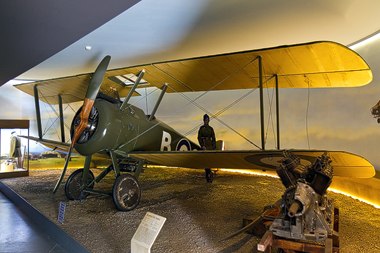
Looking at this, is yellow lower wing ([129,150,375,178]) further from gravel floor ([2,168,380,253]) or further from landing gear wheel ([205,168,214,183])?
landing gear wheel ([205,168,214,183])

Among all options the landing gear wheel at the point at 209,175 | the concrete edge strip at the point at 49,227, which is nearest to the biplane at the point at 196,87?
the concrete edge strip at the point at 49,227

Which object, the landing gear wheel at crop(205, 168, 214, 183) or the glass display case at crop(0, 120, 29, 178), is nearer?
the landing gear wheel at crop(205, 168, 214, 183)

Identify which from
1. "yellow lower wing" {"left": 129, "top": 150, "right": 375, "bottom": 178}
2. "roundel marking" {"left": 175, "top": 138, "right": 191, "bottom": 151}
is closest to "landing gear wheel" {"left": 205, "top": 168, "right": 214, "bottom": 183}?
"roundel marking" {"left": 175, "top": 138, "right": 191, "bottom": 151}

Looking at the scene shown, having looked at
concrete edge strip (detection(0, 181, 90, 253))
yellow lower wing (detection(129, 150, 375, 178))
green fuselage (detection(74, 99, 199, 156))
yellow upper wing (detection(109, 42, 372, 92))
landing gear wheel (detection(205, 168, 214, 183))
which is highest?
yellow upper wing (detection(109, 42, 372, 92))

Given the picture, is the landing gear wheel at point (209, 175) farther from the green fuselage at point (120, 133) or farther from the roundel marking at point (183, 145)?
the green fuselage at point (120, 133)

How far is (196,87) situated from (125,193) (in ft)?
8.89

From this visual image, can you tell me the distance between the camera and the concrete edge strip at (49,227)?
9.22 feet

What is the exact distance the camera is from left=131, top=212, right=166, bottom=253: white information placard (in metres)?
1.88

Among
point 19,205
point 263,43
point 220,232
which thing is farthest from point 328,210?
point 19,205

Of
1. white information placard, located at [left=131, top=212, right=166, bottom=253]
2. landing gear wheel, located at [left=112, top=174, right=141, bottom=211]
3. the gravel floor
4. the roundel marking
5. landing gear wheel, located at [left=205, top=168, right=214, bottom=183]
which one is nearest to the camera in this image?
white information placard, located at [left=131, top=212, right=166, bottom=253]

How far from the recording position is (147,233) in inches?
76.6

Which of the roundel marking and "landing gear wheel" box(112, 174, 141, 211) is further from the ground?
the roundel marking

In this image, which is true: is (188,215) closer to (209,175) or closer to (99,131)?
(99,131)

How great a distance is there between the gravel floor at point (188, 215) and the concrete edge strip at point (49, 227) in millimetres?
77
